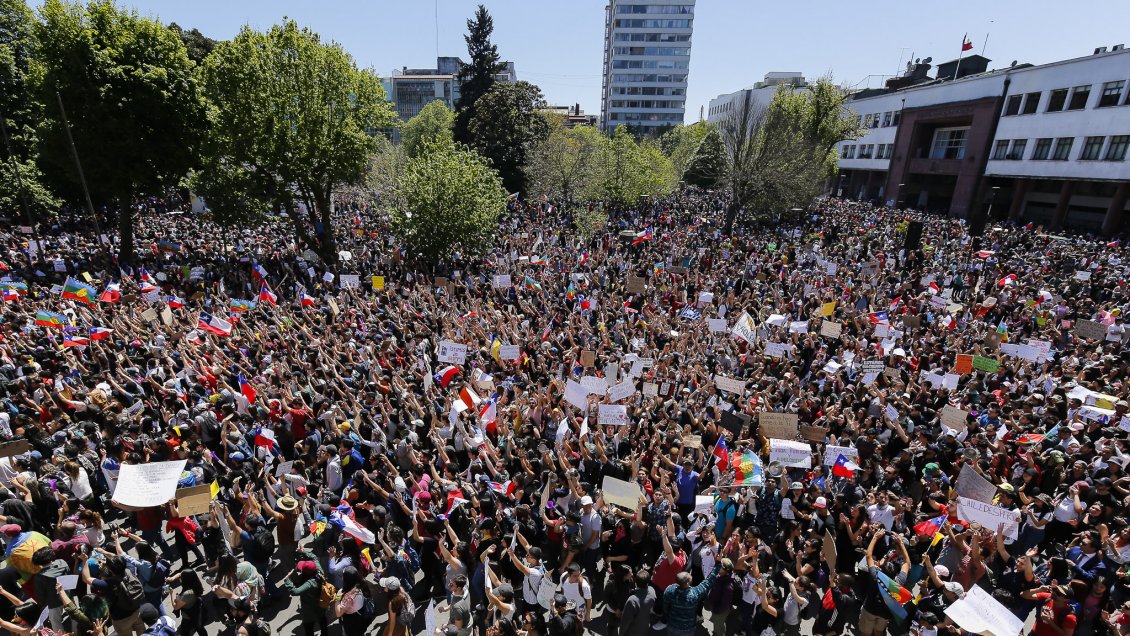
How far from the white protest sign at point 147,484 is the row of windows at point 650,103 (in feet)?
377

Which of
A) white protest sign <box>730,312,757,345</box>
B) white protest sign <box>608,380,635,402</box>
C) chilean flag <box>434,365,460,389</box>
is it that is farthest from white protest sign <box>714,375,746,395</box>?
chilean flag <box>434,365,460,389</box>

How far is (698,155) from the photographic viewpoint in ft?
206

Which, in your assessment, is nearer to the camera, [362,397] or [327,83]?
[362,397]

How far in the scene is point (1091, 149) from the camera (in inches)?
1393

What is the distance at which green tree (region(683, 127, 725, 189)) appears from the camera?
198ft

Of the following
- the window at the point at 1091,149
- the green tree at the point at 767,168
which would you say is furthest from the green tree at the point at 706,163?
the window at the point at 1091,149

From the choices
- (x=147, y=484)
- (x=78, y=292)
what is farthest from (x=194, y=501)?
(x=78, y=292)

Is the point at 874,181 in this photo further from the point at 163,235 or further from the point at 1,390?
the point at 1,390

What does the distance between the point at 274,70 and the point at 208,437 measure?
17.3m

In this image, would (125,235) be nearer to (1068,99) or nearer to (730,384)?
(730,384)

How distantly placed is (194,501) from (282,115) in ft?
61.8

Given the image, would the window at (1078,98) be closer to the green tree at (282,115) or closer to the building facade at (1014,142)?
the building facade at (1014,142)

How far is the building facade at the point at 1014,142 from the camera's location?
3434 centimetres

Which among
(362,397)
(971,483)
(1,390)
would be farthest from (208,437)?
(971,483)
